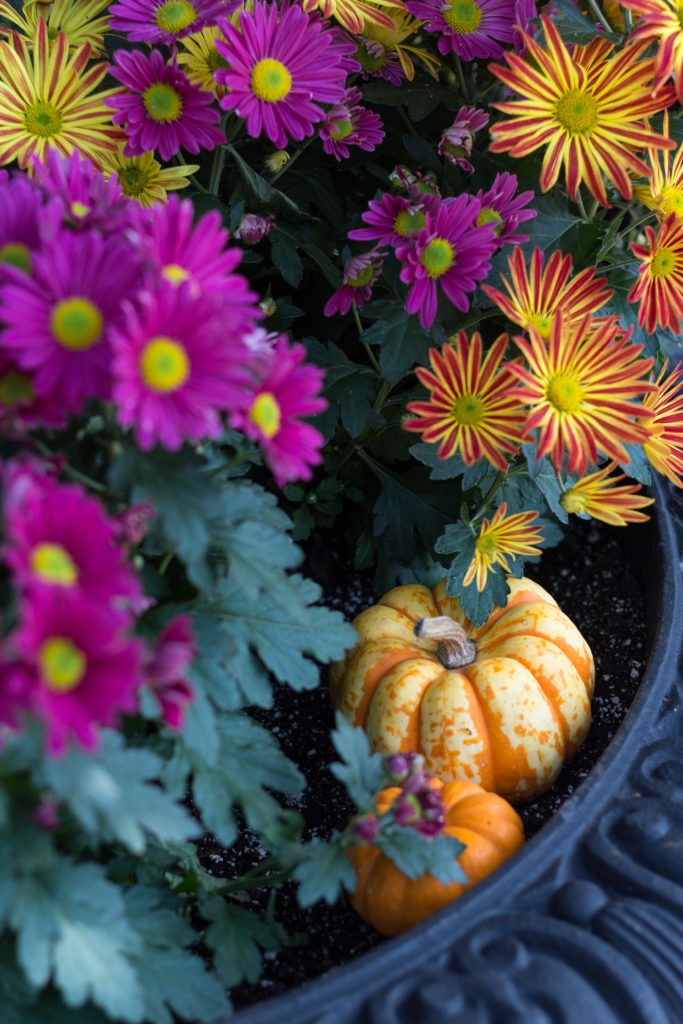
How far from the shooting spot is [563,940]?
0.84 metres

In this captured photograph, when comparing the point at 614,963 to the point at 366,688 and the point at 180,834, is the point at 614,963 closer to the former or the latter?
the point at 180,834

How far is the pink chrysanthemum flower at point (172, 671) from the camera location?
0.67 m

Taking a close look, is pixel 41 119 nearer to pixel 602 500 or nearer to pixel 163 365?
pixel 163 365

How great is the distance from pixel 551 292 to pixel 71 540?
24.6 inches

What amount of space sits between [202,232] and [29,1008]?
64 centimetres

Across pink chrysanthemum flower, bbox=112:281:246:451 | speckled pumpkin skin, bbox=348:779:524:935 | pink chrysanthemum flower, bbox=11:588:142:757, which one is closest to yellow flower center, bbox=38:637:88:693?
pink chrysanthemum flower, bbox=11:588:142:757

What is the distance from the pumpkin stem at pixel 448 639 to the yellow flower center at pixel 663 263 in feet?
1.53

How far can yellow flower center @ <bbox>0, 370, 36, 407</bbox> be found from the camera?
747 mm

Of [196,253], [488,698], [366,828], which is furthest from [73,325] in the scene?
[488,698]

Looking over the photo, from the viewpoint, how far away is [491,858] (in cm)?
103

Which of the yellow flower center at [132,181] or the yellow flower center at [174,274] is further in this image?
the yellow flower center at [132,181]

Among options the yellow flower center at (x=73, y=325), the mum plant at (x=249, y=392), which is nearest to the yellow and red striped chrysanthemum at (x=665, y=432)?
the mum plant at (x=249, y=392)

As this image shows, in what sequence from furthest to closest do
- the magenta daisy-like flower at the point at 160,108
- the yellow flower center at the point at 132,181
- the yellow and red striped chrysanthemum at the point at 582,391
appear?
the yellow flower center at the point at 132,181, the magenta daisy-like flower at the point at 160,108, the yellow and red striped chrysanthemum at the point at 582,391

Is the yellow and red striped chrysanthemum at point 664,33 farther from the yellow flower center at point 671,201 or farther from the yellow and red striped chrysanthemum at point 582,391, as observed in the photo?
the yellow and red striped chrysanthemum at point 582,391
